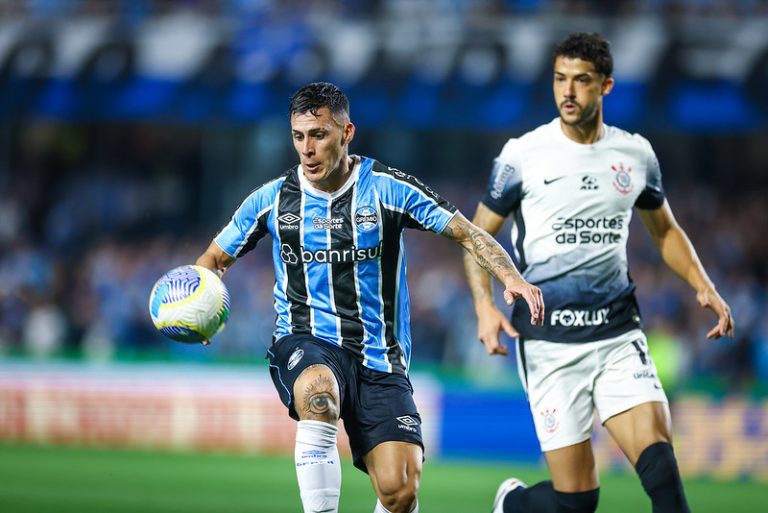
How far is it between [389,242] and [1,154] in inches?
709

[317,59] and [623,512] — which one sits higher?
[317,59]

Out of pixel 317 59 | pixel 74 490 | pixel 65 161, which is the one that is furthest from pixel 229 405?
pixel 65 161

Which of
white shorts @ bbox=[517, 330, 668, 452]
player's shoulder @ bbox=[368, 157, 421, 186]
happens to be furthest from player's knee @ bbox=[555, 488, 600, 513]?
player's shoulder @ bbox=[368, 157, 421, 186]

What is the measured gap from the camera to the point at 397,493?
6.01m

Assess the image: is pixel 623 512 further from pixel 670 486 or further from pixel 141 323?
pixel 141 323

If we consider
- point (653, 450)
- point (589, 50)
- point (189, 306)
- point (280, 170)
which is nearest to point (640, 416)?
point (653, 450)

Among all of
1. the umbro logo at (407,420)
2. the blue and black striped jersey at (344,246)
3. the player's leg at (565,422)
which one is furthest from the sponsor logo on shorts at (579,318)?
the umbro logo at (407,420)

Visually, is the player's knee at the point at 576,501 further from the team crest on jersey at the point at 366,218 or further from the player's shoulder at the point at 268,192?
the player's shoulder at the point at 268,192

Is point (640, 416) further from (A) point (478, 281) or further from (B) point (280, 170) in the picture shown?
(B) point (280, 170)

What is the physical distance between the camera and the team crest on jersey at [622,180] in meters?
6.64

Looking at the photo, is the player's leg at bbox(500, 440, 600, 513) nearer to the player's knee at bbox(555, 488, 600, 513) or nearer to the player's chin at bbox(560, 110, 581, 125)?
the player's knee at bbox(555, 488, 600, 513)

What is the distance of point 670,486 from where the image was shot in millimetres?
5957

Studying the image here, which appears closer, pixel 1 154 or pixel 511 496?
pixel 511 496

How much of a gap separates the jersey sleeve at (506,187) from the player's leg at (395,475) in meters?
1.47
